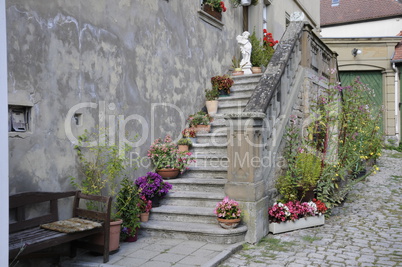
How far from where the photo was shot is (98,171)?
4.74 meters

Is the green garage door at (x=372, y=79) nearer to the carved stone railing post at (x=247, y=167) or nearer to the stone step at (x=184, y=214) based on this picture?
the carved stone railing post at (x=247, y=167)

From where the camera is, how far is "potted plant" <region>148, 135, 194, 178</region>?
19.7ft

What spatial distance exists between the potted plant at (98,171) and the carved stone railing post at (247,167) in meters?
1.46

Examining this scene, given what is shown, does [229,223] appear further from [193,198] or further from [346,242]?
[346,242]

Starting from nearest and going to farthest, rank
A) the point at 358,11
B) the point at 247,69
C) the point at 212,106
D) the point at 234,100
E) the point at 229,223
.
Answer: the point at 229,223
the point at 212,106
the point at 234,100
the point at 247,69
the point at 358,11

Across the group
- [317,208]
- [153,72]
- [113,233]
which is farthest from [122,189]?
[317,208]

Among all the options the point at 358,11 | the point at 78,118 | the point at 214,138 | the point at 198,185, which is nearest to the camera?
the point at 78,118

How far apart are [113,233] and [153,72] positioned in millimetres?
2782

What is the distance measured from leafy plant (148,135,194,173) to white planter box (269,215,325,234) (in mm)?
1668

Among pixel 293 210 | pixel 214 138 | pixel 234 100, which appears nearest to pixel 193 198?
pixel 293 210

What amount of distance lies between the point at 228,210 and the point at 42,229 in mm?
2185

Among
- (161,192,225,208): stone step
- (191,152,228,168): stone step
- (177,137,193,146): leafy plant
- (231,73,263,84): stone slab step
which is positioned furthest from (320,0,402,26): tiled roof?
(161,192,225,208): stone step

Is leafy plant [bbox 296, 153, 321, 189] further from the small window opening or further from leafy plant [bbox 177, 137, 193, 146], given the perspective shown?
the small window opening

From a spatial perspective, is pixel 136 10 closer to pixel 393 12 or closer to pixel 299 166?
pixel 299 166
